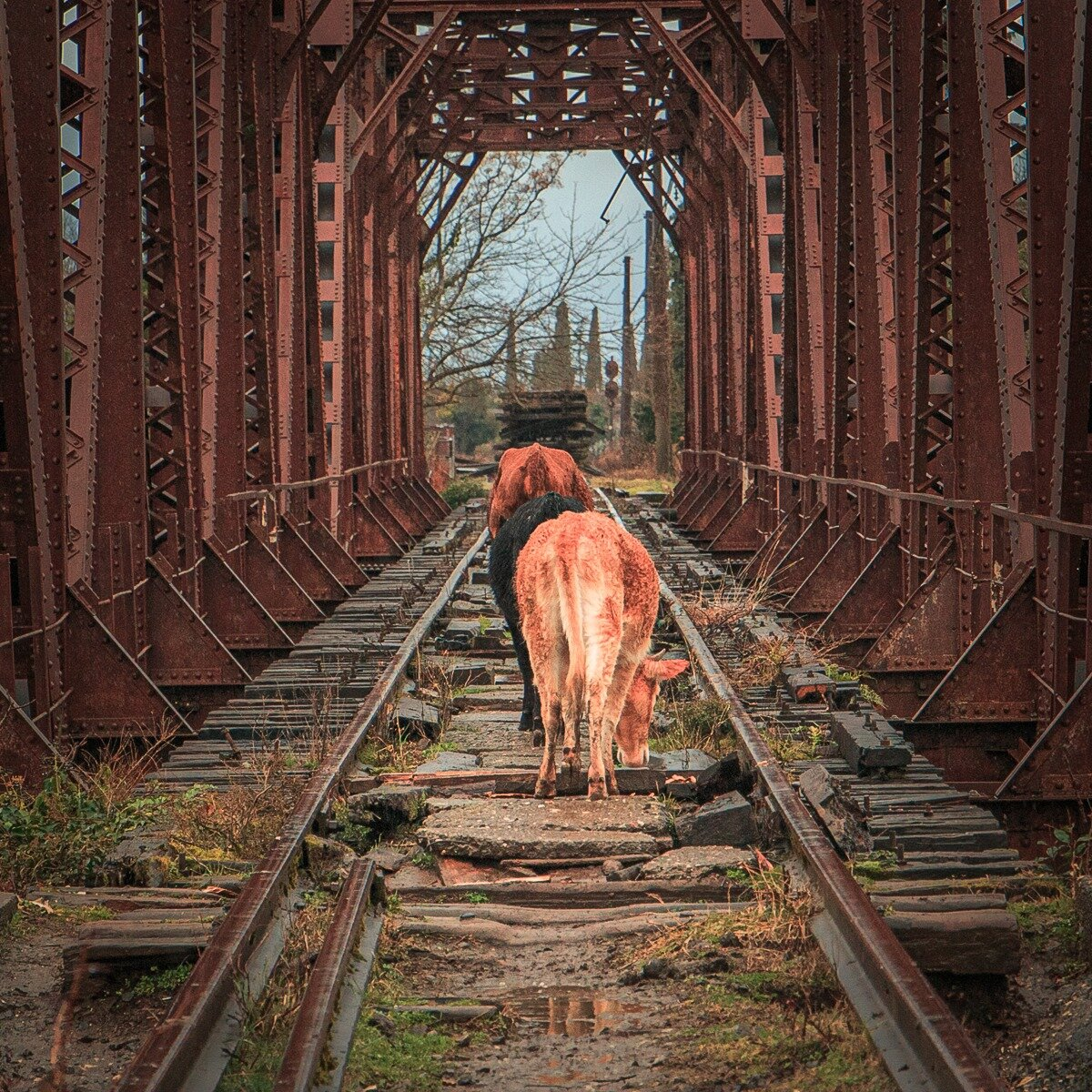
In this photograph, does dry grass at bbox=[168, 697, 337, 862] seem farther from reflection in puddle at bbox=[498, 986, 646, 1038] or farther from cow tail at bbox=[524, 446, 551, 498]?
cow tail at bbox=[524, 446, 551, 498]

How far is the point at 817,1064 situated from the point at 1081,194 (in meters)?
4.84

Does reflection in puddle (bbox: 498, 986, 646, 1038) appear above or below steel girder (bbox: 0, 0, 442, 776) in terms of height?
below

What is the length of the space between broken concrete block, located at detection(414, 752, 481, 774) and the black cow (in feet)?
1.99

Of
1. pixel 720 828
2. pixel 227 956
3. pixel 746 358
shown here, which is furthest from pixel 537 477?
pixel 746 358

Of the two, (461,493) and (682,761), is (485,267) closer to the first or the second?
(461,493)

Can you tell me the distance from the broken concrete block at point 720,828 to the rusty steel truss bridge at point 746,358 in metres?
1.35

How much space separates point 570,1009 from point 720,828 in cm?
205

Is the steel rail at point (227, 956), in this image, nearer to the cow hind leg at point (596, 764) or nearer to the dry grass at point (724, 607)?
the cow hind leg at point (596, 764)

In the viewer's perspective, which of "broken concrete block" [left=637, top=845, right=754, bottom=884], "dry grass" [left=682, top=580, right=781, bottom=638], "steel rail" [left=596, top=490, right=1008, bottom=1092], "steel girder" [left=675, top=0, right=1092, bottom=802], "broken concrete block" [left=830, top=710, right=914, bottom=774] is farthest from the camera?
"dry grass" [left=682, top=580, right=781, bottom=638]

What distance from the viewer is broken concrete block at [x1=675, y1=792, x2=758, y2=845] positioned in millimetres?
7203

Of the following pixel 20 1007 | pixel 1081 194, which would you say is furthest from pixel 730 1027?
pixel 1081 194

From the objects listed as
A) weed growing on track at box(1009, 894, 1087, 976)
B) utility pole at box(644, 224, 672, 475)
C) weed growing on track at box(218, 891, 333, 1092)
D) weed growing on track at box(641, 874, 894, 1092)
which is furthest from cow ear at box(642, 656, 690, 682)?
utility pole at box(644, 224, 672, 475)

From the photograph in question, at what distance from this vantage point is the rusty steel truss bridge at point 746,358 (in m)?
8.92

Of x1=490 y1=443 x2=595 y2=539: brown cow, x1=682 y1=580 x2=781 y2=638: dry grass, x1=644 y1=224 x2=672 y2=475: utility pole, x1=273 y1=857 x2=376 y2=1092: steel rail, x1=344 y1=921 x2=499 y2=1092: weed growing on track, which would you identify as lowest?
x1=344 y1=921 x2=499 y2=1092: weed growing on track
